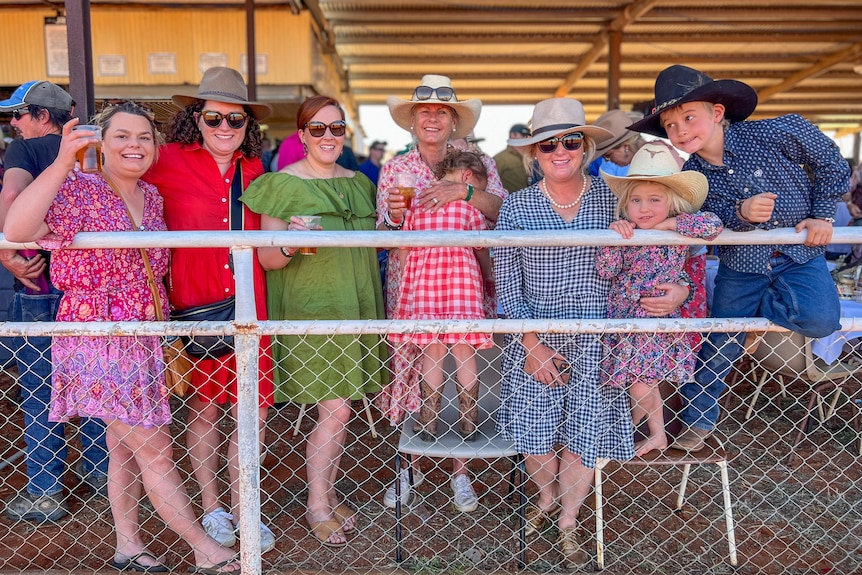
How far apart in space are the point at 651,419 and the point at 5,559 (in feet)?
9.04

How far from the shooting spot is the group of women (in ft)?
8.45

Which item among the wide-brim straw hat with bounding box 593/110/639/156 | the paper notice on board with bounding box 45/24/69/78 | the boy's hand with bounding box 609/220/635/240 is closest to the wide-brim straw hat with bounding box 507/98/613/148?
the boy's hand with bounding box 609/220/635/240

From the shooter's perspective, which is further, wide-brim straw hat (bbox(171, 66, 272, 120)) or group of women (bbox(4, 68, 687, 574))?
wide-brim straw hat (bbox(171, 66, 272, 120))

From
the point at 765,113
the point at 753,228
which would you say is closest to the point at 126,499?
the point at 753,228

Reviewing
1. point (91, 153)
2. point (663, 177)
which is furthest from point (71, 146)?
point (663, 177)

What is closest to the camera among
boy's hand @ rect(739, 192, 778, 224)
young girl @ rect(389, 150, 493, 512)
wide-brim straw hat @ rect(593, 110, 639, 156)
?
boy's hand @ rect(739, 192, 778, 224)

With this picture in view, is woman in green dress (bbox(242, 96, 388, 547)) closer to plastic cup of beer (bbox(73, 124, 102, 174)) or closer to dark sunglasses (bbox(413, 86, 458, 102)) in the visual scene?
dark sunglasses (bbox(413, 86, 458, 102))

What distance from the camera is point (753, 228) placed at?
8.23 feet

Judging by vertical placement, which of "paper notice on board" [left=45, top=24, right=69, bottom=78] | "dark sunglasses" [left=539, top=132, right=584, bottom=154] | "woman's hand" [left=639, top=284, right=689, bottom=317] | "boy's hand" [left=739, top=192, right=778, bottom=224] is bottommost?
"woman's hand" [left=639, top=284, right=689, bottom=317]

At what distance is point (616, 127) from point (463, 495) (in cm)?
274

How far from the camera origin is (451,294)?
3025 mm

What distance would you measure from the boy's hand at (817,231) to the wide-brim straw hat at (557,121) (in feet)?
2.83

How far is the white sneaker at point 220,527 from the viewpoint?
288cm

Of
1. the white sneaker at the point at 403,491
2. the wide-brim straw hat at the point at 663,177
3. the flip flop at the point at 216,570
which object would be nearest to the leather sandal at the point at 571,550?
the white sneaker at the point at 403,491
